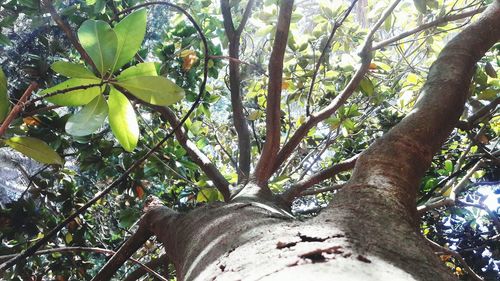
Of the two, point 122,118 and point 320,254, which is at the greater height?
point 122,118

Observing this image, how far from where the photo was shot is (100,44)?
2.16 feet

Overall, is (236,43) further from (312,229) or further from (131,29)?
(312,229)

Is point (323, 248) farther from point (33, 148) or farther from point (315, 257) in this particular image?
point (33, 148)

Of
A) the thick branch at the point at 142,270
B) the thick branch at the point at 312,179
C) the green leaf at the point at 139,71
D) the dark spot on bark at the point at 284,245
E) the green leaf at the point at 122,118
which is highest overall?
the thick branch at the point at 312,179

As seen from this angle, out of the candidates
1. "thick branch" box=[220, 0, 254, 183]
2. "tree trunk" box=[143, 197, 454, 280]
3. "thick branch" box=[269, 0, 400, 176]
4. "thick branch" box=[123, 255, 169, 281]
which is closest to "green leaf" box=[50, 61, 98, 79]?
"tree trunk" box=[143, 197, 454, 280]

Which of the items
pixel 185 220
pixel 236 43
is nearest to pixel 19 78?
pixel 236 43

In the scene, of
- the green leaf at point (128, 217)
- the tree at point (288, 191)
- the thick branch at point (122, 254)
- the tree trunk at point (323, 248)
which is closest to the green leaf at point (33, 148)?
the tree at point (288, 191)

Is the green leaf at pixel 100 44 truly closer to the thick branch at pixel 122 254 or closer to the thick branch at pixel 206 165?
the thick branch at pixel 122 254

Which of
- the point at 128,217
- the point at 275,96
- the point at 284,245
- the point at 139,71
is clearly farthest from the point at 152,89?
the point at 128,217

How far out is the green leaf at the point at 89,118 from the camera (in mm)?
688

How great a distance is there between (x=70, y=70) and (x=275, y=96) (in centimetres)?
62

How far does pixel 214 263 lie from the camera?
1.79 ft

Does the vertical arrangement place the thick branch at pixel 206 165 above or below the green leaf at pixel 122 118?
above

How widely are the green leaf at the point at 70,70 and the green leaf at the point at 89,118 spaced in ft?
0.16
